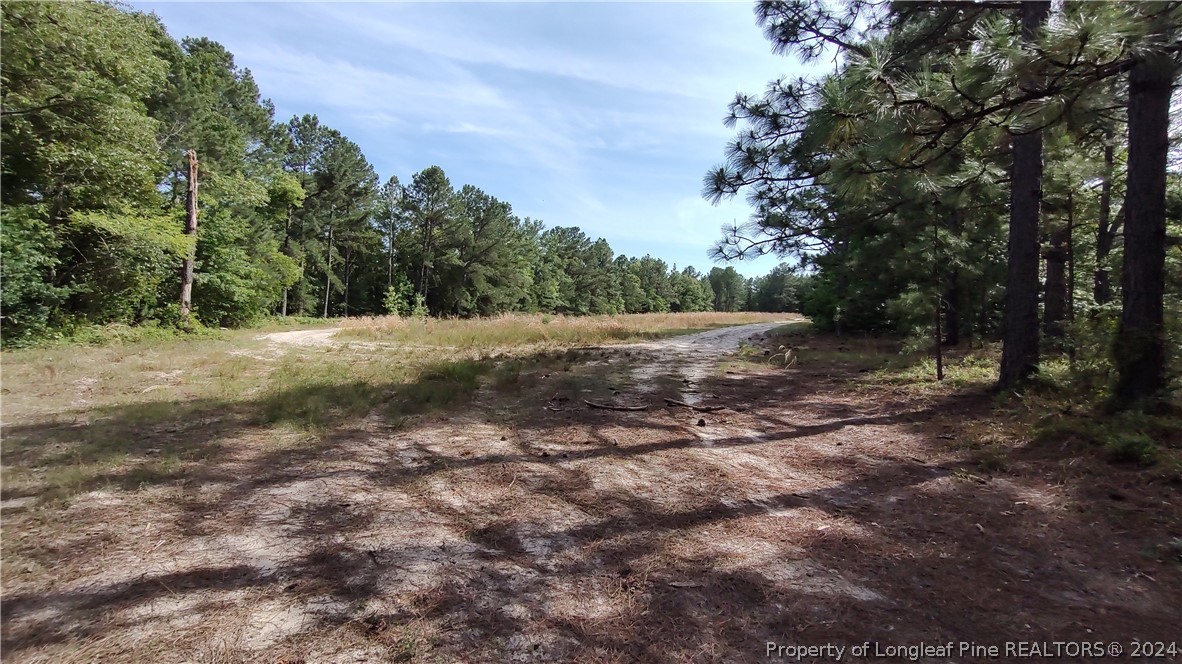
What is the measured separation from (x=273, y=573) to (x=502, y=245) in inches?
1761

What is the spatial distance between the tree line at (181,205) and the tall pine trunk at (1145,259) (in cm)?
1427

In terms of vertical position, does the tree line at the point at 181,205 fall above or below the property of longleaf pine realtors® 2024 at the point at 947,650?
above

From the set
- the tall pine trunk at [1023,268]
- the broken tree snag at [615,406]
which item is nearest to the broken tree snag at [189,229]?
the broken tree snag at [615,406]

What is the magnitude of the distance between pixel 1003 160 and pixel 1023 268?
7.42ft

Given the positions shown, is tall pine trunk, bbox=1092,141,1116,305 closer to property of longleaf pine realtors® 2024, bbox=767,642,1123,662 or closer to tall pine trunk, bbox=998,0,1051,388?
tall pine trunk, bbox=998,0,1051,388

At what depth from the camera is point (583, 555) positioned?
8.90ft

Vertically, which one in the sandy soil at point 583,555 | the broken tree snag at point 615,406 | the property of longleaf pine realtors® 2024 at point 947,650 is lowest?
the property of longleaf pine realtors® 2024 at point 947,650

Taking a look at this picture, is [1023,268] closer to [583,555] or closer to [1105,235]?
[1105,235]

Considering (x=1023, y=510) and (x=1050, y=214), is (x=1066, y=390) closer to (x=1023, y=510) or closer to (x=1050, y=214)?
(x=1023, y=510)

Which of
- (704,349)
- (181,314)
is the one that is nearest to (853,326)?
(704,349)

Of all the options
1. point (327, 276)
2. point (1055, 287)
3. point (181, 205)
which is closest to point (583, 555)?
point (1055, 287)

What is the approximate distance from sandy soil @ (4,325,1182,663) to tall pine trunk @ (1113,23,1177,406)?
1509 mm

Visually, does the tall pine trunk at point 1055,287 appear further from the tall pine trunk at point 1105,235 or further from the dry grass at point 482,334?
the dry grass at point 482,334

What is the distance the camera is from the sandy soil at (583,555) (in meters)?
2.02
